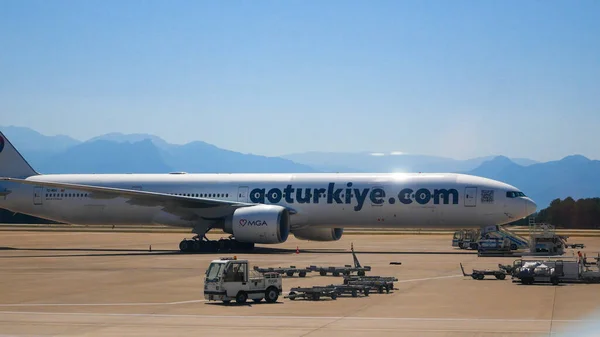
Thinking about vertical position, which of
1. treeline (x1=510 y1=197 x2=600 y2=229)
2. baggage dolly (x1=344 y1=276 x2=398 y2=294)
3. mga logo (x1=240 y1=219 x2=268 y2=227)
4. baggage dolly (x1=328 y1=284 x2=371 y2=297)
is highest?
treeline (x1=510 y1=197 x2=600 y2=229)

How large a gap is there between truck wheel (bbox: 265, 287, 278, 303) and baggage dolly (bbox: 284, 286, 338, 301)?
672mm

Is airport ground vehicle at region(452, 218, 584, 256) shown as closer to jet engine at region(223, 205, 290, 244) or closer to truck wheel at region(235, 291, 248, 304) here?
jet engine at region(223, 205, 290, 244)

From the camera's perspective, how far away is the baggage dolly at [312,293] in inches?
952

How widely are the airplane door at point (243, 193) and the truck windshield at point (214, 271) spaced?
1042 inches

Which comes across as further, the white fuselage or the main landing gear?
the main landing gear

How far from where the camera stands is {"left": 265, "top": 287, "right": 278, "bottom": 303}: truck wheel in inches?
931

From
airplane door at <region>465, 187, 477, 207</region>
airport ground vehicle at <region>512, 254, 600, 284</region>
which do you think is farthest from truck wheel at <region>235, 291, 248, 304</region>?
airplane door at <region>465, 187, 477, 207</region>

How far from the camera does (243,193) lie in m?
50.8

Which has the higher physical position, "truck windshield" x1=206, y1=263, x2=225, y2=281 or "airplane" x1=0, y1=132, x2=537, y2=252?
"airplane" x1=0, y1=132, x2=537, y2=252

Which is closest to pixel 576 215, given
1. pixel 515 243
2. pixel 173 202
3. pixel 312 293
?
pixel 515 243

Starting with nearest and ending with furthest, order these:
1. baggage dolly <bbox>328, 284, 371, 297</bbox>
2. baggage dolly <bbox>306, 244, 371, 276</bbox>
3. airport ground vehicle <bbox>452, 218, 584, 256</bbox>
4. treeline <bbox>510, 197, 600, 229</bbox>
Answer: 1. baggage dolly <bbox>328, 284, 371, 297</bbox>
2. baggage dolly <bbox>306, 244, 371, 276</bbox>
3. airport ground vehicle <bbox>452, 218, 584, 256</bbox>
4. treeline <bbox>510, 197, 600, 229</bbox>

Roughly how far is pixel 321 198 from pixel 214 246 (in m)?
6.44

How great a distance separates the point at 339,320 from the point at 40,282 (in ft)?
44.9

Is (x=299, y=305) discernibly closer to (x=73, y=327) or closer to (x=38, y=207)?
(x=73, y=327)
